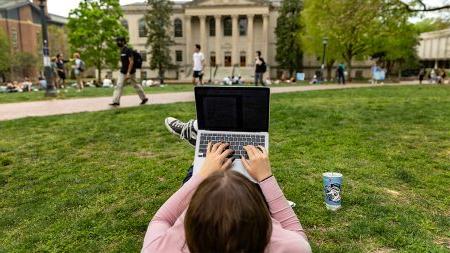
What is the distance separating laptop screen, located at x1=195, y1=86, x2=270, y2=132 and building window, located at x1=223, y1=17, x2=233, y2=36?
193ft

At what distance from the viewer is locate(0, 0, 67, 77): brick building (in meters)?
60.2

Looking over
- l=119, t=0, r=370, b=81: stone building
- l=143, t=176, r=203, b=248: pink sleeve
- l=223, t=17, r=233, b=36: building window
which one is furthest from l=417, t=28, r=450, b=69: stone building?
l=143, t=176, r=203, b=248: pink sleeve

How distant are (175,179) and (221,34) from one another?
56907mm

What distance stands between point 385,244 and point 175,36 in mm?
61106

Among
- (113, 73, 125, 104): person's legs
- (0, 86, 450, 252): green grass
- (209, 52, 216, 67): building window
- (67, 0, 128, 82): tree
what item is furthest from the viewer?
(209, 52, 216, 67): building window

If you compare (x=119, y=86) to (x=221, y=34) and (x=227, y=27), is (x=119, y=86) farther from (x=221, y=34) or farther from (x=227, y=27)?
(x=227, y=27)

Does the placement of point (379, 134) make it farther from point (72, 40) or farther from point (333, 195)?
point (72, 40)

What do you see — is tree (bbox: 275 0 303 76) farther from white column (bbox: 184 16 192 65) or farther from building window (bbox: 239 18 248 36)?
white column (bbox: 184 16 192 65)

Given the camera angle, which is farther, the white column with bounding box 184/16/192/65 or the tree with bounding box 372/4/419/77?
the white column with bounding box 184/16/192/65

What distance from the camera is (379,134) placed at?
681 centimetres

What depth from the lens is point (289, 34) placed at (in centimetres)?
5125

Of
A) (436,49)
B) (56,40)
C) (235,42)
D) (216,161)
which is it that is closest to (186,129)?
(216,161)

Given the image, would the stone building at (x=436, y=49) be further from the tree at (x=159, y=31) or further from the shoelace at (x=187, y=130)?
the shoelace at (x=187, y=130)

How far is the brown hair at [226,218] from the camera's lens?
125cm
